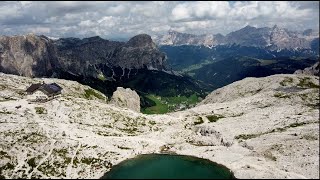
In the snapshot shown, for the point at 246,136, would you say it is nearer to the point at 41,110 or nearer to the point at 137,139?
the point at 137,139

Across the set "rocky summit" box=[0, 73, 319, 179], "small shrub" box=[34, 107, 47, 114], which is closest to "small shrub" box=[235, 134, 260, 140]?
"rocky summit" box=[0, 73, 319, 179]

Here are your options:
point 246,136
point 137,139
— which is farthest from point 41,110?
point 246,136

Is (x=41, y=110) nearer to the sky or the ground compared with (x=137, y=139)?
nearer to the sky

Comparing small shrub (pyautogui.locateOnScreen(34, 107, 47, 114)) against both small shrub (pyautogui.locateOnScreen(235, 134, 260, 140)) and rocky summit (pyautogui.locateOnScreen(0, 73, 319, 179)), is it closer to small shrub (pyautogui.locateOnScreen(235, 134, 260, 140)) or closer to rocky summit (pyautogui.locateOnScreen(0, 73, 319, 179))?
rocky summit (pyautogui.locateOnScreen(0, 73, 319, 179))

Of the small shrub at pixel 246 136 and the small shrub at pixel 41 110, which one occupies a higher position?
the small shrub at pixel 41 110

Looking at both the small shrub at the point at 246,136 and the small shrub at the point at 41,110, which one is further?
the small shrub at the point at 41,110

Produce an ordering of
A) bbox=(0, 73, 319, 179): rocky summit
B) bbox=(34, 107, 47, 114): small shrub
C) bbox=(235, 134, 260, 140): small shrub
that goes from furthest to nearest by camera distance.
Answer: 1. bbox=(34, 107, 47, 114): small shrub
2. bbox=(235, 134, 260, 140): small shrub
3. bbox=(0, 73, 319, 179): rocky summit

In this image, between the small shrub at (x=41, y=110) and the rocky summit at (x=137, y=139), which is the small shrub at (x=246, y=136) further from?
the small shrub at (x=41, y=110)

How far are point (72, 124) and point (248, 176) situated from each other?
89.7m

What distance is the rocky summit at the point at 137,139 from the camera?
12681cm

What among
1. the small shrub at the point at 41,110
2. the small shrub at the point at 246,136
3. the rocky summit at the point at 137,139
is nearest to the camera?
the rocky summit at the point at 137,139

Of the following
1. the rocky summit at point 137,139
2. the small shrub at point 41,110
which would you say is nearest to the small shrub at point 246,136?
the rocky summit at point 137,139

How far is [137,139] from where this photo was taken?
163m

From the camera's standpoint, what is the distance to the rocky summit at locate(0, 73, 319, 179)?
126812 mm
